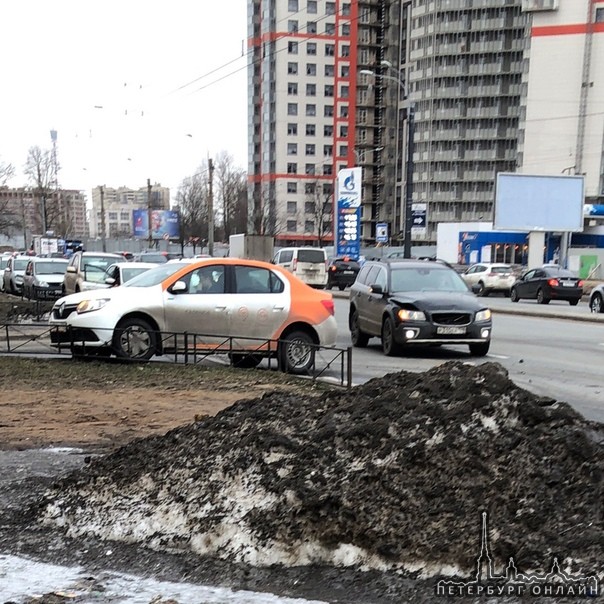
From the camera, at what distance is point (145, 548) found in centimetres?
389

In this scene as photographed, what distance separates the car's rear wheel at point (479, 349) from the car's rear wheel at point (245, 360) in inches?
159

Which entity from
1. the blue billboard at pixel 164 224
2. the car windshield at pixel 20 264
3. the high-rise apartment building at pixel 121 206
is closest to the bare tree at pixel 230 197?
the blue billboard at pixel 164 224

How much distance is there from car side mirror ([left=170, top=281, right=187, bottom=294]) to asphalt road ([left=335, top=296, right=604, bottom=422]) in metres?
2.87

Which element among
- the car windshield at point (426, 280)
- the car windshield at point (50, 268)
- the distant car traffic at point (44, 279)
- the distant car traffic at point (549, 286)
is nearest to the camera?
the car windshield at point (426, 280)

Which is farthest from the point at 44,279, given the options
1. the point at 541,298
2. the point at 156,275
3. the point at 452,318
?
the point at 541,298

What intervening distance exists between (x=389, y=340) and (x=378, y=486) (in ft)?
28.3

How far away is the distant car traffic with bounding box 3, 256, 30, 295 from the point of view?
29.3 m

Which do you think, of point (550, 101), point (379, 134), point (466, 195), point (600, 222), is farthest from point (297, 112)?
point (600, 222)

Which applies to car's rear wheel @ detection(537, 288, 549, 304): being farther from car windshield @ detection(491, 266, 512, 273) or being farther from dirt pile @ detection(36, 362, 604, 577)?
dirt pile @ detection(36, 362, 604, 577)

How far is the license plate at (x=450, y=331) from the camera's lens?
11781mm

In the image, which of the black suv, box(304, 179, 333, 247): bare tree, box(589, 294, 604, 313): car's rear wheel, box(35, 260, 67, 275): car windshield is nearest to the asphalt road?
the black suv

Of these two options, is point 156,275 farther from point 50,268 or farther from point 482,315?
point 50,268

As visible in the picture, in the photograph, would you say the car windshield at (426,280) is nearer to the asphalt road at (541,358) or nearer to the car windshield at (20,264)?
the asphalt road at (541,358)

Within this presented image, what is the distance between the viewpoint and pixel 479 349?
40.0 ft
